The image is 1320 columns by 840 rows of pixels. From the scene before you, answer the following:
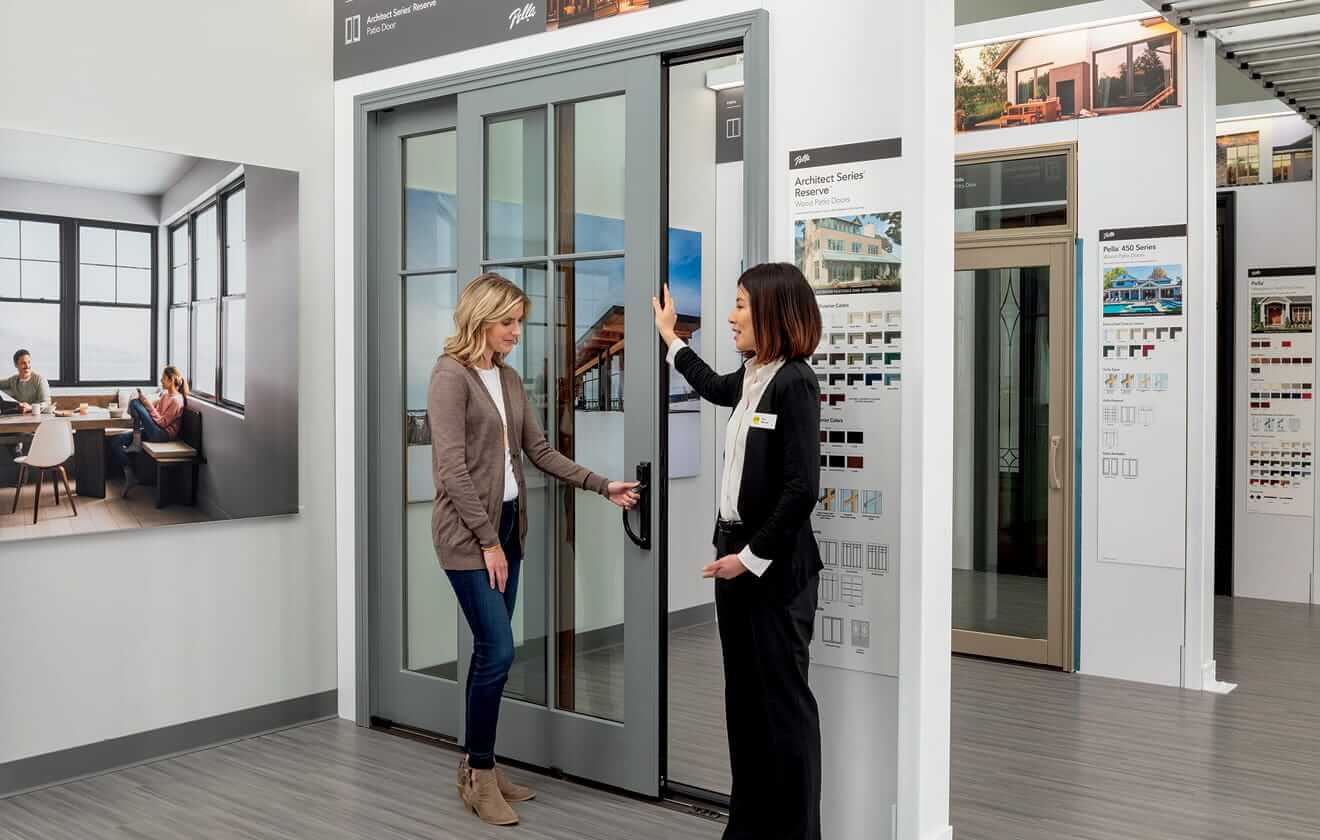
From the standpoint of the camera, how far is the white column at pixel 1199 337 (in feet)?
17.4

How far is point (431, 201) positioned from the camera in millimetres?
4547

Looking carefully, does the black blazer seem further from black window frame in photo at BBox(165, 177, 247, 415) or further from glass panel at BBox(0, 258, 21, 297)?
glass panel at BBox(0, 258, 21, 297)

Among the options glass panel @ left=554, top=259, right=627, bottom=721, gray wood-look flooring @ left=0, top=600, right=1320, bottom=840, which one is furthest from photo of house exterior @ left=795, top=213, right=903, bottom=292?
gray wood-look flooring @ left=0, top=600, right=1320, bottom=840

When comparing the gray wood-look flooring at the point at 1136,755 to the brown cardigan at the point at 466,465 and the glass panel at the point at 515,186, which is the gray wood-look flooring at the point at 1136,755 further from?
the glass panel at the point at 515,186

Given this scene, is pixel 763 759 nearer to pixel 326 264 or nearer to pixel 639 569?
pixel 639 569

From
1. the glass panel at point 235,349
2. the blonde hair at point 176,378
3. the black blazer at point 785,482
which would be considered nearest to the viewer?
the black blazer at point 785,482

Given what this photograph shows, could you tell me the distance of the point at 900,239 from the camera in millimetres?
3182

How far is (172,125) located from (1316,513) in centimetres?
719

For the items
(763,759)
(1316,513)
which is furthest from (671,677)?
(1316,513)

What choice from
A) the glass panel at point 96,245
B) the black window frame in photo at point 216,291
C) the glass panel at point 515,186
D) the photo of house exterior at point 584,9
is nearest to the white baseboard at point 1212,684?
the glass panel at point 515,186

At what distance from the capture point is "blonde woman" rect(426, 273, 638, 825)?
3.58 meters

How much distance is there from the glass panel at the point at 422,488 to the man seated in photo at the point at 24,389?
131 centimetres

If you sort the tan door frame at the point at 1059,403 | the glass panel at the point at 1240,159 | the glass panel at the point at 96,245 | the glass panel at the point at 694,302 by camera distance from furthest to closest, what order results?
1. the glass panel at the point at 1240,159
2. the glass panel at the point at 694,302
3. the tan door frame at the point at 1059,403
4. the glass panel at the point at 96,245

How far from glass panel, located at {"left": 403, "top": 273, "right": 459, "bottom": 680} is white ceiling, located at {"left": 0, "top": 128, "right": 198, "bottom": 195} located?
3.27 feet
